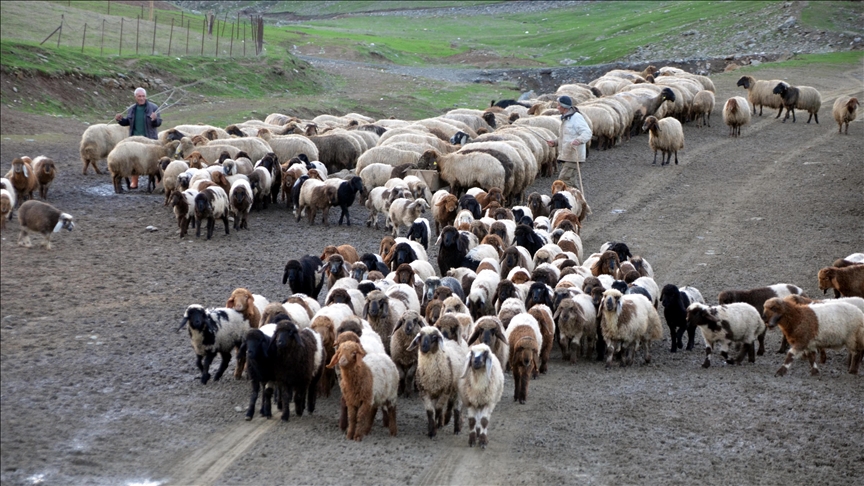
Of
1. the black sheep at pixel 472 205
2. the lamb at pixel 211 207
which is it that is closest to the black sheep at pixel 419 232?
the black sheep at pixel 472 205

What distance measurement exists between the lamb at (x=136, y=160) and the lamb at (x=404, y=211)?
4.90 m

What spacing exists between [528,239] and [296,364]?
21.4 ft

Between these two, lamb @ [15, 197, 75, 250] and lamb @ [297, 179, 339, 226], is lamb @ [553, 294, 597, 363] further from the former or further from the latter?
lamb @ [297, 179, 339, 226]

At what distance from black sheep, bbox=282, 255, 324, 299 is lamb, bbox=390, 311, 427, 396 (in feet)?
9.55

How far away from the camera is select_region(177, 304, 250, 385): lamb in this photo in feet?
30.3

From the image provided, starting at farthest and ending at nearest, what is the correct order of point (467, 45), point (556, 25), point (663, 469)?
point (556, 25) < point (467, 45) < point (663, 469)

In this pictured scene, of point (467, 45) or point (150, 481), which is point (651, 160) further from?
point (467, 45)

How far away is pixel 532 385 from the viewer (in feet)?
33.1

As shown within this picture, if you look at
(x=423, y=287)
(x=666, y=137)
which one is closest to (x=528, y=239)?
(x=423, y=287)

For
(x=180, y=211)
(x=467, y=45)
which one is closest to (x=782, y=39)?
(x=467, y=45)

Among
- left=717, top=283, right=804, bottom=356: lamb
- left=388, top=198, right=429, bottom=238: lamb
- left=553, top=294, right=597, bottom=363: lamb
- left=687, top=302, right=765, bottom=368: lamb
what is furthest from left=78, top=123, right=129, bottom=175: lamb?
left=717, top=283, right=804, bottom=356: lamb

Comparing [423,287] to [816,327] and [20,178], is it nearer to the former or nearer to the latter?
[816,327]

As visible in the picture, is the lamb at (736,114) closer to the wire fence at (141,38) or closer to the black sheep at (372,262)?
the wire fence at (141,38)

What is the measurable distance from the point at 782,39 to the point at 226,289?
1931 inches
